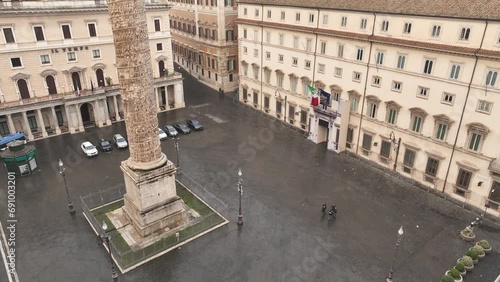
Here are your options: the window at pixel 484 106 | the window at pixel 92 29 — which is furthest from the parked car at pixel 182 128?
the window at pixel 484 106

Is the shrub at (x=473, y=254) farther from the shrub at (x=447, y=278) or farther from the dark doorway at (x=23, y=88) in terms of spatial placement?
the dark doorway at (x=23, y=88)

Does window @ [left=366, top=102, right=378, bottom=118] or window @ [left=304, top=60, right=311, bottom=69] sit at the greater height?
window @ [left=304, top=60, right=311, bottom=69]

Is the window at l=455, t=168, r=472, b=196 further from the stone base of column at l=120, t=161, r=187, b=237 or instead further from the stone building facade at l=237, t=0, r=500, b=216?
the stone base of column at l=120, t=161, r=187, b=237

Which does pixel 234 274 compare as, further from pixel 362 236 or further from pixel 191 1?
pixel 191 1

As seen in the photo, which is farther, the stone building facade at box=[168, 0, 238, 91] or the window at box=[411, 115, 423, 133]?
the stone building facade at box=[168, 0, 238, 91]

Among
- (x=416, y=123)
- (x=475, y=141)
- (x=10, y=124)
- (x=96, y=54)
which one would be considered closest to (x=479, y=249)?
(x=475, y=141)

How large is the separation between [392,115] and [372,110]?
2.56 metres

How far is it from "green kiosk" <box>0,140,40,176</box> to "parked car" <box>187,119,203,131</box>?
20.2 meters

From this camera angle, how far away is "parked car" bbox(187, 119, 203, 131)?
175 feet

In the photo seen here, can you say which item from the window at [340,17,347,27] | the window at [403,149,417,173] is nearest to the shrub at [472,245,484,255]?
the window at [403,149,417,173]

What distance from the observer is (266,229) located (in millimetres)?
32312

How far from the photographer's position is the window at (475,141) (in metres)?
33.6

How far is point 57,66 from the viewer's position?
49281mm

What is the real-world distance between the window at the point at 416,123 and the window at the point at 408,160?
94.7 inches
